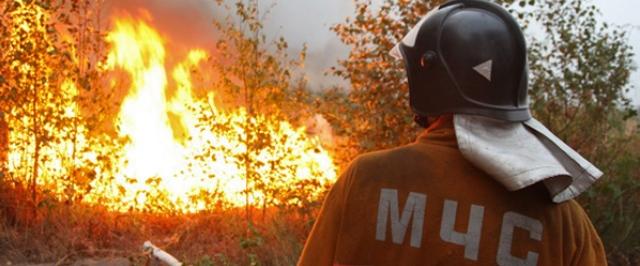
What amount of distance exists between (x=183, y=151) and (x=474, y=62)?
7.06 meters

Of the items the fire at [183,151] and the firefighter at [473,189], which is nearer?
the firefighter at [473,189]

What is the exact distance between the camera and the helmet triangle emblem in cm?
173

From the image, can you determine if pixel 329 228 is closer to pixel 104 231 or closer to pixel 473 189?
pixel 473 189

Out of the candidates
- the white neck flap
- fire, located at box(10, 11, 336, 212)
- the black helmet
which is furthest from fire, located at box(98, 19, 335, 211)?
the white neck flap

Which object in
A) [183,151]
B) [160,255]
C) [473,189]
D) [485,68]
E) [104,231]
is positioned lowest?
[160,255]

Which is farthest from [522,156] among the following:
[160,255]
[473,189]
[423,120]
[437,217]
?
[160,255]

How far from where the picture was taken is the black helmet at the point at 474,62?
1.73 metres

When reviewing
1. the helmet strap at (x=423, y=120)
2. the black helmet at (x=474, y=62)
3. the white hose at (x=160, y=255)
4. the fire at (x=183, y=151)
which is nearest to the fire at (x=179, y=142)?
the fire at (x=183, y=151)

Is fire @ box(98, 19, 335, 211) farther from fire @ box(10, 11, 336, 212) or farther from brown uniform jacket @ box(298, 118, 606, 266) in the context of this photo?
brown uniform jacket @ box(298, 118, 606, 266)

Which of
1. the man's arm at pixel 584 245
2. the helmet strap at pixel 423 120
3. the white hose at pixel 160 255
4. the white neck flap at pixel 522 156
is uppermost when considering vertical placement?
the helmet strap at pixel 423 120

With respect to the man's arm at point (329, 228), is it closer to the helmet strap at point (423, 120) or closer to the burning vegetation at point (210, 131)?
the helmet strap at point (423, 120)

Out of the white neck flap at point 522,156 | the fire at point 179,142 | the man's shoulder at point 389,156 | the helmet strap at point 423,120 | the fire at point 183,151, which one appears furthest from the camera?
the fire at point 179,142

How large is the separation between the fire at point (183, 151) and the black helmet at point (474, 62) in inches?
195

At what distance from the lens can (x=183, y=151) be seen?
8.43 m
